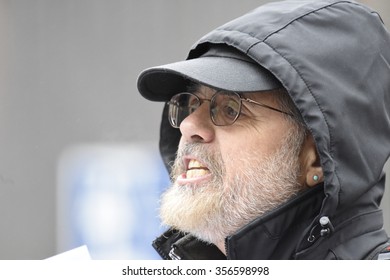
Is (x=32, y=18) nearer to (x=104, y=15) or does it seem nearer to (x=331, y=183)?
(x=104, y=15)

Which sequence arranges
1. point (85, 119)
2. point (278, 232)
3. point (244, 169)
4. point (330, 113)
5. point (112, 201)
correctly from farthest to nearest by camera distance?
point (85, 119)
point (112, 201)
point (244, 169)
point (278, 232)
point (330, 113)

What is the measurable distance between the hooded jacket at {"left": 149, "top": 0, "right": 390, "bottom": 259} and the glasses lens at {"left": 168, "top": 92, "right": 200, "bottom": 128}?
25 centimetres

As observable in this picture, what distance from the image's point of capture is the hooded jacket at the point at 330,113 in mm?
1926

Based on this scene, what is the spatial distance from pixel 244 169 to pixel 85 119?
2672 millimetres

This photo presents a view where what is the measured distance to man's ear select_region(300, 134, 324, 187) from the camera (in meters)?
2.11

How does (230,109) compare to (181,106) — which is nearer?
(230,109)

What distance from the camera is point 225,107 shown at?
217cm

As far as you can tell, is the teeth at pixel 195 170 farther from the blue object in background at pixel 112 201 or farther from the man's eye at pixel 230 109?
the blue object in background at pixel 112 201

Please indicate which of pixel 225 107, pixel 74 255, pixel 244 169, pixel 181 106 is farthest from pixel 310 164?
pixel 74 255

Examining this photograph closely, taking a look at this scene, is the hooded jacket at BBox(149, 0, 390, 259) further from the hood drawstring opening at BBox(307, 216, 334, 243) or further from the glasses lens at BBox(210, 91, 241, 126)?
the glasses lens at BBox(210, 91, 241, 126)

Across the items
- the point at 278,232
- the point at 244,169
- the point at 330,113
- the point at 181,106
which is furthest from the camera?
the point at 181,106

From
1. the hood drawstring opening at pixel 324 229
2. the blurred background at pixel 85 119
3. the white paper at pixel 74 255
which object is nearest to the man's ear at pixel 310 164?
the hood drawstring opening at pixel 324 229

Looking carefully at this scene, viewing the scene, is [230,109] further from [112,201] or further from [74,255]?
[112,201]

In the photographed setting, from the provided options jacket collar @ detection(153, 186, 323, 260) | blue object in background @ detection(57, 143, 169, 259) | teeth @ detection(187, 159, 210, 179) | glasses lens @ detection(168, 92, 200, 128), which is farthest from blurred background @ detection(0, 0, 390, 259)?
jacket collar @ detection(153, 186, 323, 260)
